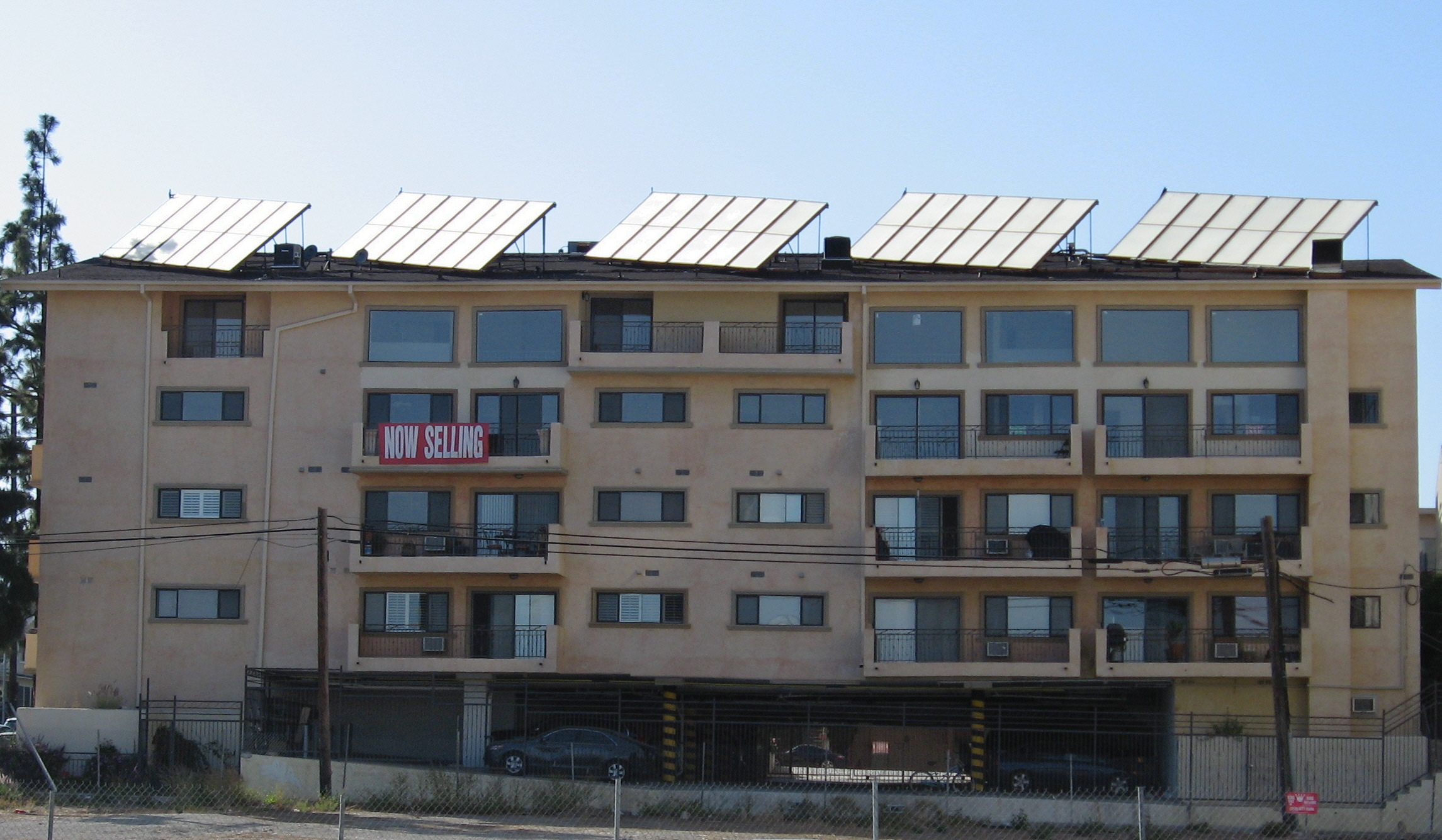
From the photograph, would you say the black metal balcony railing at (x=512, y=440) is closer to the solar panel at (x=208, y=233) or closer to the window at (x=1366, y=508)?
the solar panel at (x=208, y=233)

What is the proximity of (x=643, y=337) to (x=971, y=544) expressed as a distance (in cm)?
1109

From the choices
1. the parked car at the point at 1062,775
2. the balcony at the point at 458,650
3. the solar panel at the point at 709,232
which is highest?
the solar panel at the point at 709,232

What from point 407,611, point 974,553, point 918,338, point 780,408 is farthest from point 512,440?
point 974,553

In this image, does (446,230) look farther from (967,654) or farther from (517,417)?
(967,654)

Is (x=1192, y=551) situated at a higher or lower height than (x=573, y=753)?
higher

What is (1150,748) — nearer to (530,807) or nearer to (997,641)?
(997,641)

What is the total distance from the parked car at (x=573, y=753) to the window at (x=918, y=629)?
7.33 metres

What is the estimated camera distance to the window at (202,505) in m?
44.7

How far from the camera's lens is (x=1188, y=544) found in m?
43.5

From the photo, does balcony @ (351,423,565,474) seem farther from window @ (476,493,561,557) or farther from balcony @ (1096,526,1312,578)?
balcony @ (1096,526,1312,578)

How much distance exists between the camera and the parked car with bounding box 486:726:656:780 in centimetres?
4144

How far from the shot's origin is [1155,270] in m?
45.8

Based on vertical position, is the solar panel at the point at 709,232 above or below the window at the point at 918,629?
above

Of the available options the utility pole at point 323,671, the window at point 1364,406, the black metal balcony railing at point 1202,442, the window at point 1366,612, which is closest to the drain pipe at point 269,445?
the utility pole at point 323,671
